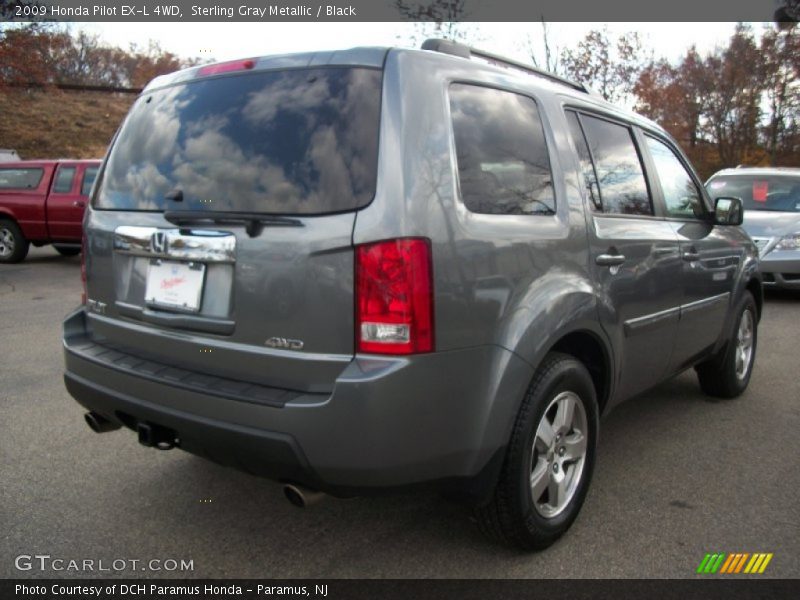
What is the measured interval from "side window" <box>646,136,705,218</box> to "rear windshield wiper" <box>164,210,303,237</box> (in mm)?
2469

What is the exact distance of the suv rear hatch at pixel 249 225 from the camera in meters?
2.16

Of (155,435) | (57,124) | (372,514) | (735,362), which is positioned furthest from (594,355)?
(57,124)

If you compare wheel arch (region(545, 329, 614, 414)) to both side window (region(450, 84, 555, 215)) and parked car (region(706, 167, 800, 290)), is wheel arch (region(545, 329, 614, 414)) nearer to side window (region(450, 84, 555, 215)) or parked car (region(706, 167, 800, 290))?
side window (region(450, 84, 555, 215))

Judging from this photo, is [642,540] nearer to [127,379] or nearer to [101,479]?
[127,379]

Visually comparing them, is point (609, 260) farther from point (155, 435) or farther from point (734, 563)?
point (155, 435)

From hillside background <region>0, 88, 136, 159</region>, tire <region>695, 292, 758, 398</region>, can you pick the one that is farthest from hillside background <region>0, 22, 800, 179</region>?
tire <region>695, 292, 758, 398</region>

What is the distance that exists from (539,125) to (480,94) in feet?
1.30

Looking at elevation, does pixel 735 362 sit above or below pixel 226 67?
below

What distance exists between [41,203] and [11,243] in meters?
1.07

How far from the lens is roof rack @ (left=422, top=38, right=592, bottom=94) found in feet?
8.47

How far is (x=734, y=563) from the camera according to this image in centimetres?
264

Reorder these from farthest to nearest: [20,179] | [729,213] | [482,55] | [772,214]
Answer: [20,179], [772,214], [729,213], [482,55]

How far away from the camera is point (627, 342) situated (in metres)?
3.19

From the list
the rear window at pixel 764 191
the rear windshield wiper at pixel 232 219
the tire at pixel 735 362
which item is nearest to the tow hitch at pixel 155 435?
the rear windshield wiper at pixel 232 219
